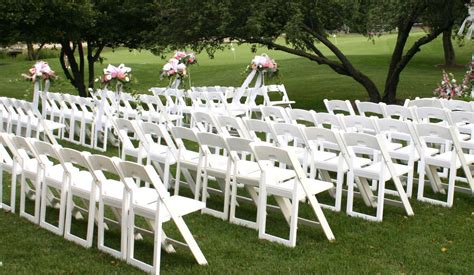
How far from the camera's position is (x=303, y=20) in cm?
1558

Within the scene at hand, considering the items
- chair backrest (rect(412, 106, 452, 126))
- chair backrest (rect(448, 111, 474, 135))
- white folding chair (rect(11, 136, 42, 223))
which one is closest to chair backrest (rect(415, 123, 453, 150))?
chair backrest (rect(448, 111, 474, 135))

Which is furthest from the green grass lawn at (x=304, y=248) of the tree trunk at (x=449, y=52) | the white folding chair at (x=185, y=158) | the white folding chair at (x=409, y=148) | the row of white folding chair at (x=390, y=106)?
the tree trunk at (x=449, y=52)

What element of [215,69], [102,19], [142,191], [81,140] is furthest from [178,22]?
[215,69]

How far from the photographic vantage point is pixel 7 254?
529 centimetres

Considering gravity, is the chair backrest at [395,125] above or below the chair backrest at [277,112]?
above

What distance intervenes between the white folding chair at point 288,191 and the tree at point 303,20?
9.01 meters

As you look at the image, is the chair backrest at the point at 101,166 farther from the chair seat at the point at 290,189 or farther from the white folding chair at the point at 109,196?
the chair seat at the point at 290,189

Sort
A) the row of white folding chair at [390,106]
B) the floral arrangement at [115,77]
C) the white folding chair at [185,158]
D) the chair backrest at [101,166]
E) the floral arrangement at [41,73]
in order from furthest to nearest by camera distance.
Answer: the floral arrangement at [41,73] → the floral arrangement at [115,77] → the row of white folding chair at [390,106] → the white folding chair at [185,158] → the chair backrest at [101,166]

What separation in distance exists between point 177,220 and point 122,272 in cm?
58

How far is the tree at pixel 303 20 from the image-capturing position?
14773 millimetres

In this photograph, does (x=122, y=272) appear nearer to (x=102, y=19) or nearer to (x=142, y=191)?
(x=142, y=191)

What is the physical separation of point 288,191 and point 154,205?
1185mm

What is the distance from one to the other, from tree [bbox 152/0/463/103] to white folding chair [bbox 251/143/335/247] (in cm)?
901

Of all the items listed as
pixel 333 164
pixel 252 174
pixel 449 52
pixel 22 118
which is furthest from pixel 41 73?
pixel 449 52
